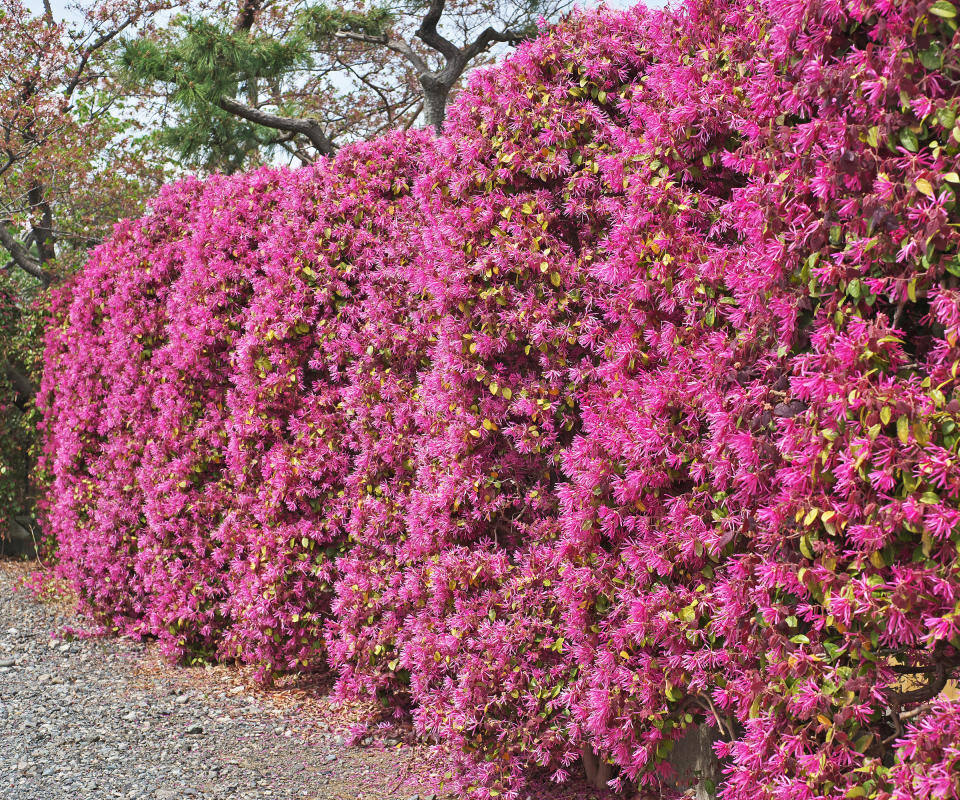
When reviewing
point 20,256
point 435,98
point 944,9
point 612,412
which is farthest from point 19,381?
point 944,9

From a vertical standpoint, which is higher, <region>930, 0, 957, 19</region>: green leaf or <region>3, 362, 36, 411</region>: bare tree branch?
<region>930, 0, 957, 19</region>: green leaf

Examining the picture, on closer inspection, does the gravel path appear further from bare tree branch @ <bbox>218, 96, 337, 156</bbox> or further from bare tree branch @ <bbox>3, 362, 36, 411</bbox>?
bare tree branch @ <bbox>218, 96, 337, 156</bbox>

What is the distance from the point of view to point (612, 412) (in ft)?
10.8

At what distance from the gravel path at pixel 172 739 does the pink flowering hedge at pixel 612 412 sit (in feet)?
1.04

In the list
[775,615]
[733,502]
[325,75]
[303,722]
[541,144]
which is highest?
[325,75]

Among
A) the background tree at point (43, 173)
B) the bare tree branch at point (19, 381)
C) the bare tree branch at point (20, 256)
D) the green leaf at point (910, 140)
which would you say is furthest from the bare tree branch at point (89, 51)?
the green leaf at point (910, 140)

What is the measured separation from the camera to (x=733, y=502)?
9.47ft

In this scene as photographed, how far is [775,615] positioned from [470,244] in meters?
2.11

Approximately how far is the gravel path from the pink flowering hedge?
12.4 inches

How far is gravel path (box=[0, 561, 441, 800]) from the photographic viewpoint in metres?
4.55

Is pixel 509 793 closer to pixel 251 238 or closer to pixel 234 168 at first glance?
pixel 251 238

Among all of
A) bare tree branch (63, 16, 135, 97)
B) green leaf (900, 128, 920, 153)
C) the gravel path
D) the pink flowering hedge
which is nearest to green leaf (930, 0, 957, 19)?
the pink flowering hedge

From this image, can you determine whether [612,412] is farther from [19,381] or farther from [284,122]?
[284,122]

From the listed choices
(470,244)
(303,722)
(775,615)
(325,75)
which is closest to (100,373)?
(303,722)
